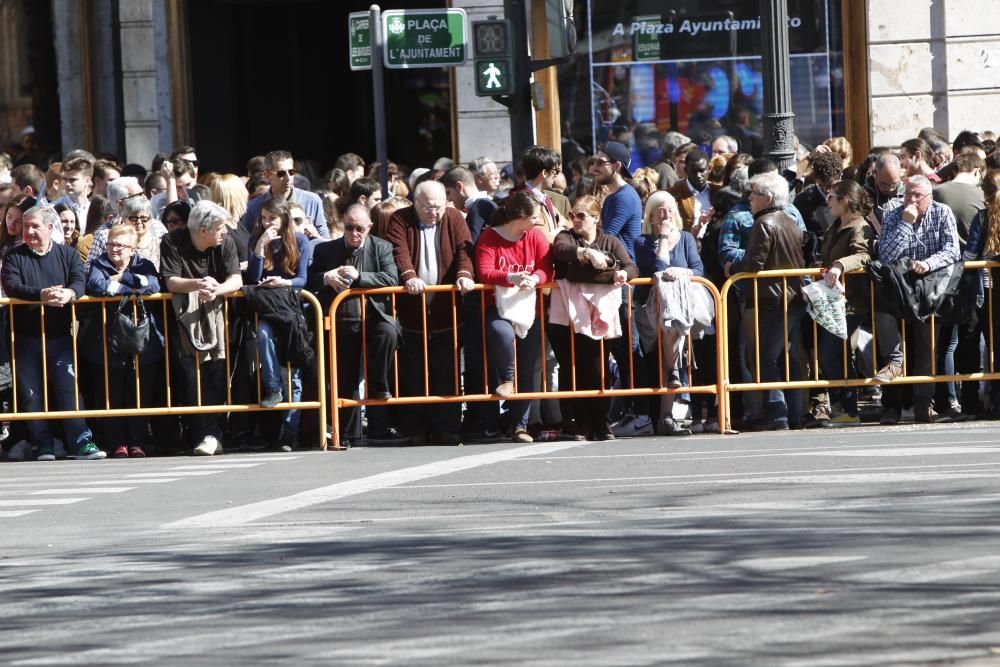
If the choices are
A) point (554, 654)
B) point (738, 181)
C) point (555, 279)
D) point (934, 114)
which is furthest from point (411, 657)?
point (934, 114)

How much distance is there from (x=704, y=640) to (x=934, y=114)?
50.7 feet

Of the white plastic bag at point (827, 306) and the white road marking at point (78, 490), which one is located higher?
the white plastic bag at point (827, 306)

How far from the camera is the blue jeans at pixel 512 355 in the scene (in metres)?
13.5

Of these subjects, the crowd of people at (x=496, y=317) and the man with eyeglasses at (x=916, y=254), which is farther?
the crowd of people at (x=496, y=317)

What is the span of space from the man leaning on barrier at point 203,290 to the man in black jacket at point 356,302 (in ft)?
2.05

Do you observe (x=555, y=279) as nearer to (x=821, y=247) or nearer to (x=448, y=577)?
(x=821, y=247)

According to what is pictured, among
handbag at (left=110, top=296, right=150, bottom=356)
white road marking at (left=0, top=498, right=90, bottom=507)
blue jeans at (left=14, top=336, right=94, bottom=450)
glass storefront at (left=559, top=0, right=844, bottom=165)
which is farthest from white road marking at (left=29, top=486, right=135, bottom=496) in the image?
glass storefront at (left=559, top=0, right=844, bottom=165)

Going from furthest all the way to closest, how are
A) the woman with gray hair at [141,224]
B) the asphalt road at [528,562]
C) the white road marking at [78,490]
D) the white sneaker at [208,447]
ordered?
the woman with gray hair at [141,224]
the white sneaker at [208,447]
the white road marking at [78,490]
the asphalt road at [528,562]

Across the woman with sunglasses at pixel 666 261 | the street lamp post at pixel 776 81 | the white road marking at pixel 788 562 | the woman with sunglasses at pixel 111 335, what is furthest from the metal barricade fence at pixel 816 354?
the white road marking at pixel 788 562

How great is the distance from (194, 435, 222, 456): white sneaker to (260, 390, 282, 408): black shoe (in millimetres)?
437

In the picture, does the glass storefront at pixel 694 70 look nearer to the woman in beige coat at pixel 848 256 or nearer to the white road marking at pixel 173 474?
the woman in beige coat at pixel 848 256

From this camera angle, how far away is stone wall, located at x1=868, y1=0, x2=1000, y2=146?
20.8 metres

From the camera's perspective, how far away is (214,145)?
75.4ft

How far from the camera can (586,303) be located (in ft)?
43.9
